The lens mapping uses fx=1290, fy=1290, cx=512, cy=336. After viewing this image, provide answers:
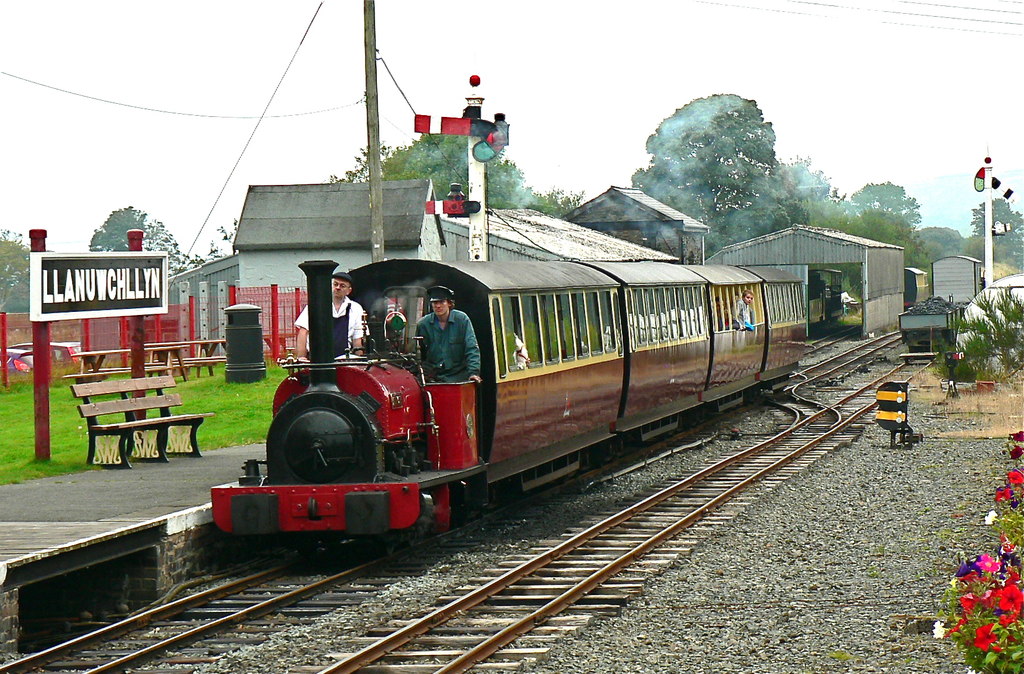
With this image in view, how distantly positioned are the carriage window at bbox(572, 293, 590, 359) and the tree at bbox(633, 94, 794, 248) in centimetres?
4885

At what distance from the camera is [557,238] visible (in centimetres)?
3972

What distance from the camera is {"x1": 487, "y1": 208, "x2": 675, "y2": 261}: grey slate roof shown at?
36.8 meters

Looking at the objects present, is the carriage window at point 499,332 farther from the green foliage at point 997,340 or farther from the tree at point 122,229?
the tree at point 122,229

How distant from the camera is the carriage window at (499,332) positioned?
1130cm

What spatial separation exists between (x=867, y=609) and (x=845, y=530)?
3227mm

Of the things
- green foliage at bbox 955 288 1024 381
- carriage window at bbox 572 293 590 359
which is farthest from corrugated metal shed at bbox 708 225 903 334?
carriage window at bbox 572 293 590 359

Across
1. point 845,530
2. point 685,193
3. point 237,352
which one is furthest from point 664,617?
point 685,193

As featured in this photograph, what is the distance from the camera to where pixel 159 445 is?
46.8 ft

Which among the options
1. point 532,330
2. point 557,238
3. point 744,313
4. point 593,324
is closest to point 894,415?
point 744,313

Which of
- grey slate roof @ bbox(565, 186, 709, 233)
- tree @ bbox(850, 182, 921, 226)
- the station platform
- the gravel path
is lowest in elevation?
the gravel path

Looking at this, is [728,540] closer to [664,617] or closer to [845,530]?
[845,530]

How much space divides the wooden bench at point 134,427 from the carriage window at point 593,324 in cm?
441

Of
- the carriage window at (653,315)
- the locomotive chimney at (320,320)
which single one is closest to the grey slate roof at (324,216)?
the carriage window at (653,315)

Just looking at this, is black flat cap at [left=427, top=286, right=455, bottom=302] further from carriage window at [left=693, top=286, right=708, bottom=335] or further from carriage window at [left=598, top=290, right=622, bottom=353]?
carriage window at [left=693, top=286, right=708, bottom=335]
